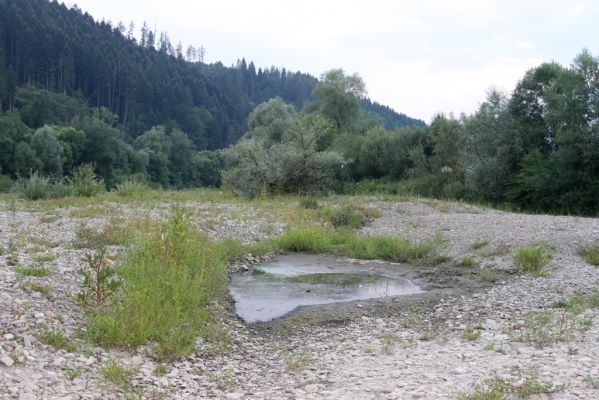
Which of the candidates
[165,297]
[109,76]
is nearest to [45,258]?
[165,297]

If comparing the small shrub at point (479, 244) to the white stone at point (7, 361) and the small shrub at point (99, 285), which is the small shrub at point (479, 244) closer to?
the small shrub at point (99, 285)

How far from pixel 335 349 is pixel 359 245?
29.1 feet

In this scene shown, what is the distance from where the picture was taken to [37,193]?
2308 centimetres

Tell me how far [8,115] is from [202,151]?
4156 cm

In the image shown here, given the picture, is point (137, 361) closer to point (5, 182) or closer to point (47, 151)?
point (5, 182)

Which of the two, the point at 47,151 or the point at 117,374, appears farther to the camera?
the point at 47,151

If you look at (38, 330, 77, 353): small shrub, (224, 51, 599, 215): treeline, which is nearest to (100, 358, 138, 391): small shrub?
(38, 330, 77, 353): small shrub

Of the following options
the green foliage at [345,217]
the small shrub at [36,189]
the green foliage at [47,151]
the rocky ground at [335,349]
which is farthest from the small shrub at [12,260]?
the green foliage at [47,151]

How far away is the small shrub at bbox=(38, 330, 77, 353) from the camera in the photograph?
256 inches

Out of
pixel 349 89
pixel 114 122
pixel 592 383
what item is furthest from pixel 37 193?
pixel 114 122

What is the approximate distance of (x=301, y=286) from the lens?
12.5 metres

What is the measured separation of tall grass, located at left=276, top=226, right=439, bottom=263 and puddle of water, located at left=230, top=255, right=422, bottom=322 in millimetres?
1406

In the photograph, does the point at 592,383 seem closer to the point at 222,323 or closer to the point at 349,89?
the point at 222,323

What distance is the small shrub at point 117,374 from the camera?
5879mm
